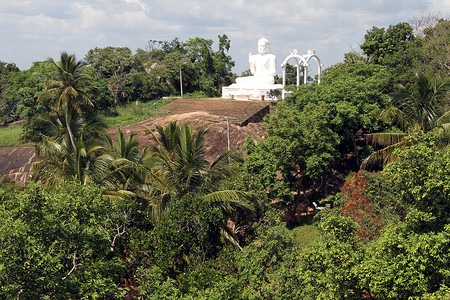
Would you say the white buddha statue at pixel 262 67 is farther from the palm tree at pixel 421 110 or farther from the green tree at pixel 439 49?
the palm tree at pixel 421 110

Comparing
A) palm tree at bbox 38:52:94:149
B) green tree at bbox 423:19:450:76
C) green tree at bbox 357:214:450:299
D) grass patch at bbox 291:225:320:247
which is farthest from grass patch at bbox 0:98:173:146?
green tree at bbox 357:214:450:299

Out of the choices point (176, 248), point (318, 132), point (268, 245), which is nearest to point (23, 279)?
point (176, 248)

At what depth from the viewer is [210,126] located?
89.2 feet

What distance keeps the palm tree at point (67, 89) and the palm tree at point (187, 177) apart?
4981mm

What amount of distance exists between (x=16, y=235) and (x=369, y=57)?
31.0 m

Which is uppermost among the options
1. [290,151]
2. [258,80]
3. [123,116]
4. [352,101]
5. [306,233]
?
Answer: [258,80]

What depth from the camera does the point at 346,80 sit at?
2342 cm

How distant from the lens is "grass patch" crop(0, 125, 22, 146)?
30750 mm

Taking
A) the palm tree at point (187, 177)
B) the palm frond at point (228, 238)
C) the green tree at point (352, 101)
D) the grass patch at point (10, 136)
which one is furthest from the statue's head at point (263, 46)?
the palm frond at point (228, 238)

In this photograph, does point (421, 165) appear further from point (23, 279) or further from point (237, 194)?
point (23, 279)

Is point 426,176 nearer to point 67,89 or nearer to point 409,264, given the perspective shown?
point 409,264

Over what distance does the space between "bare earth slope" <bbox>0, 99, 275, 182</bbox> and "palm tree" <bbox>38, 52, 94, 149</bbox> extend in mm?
5695

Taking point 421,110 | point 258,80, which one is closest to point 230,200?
point 421,110

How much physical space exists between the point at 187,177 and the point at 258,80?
2896 centimetres
